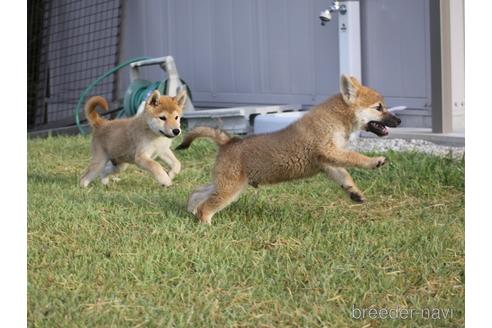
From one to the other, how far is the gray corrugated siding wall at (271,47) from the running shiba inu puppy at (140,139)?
226 centimetres

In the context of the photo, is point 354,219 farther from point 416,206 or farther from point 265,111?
point 265,111

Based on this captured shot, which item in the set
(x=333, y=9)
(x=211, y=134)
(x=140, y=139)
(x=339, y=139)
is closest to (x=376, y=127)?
(x=339, y=139)

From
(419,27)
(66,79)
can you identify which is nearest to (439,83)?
(419,27)

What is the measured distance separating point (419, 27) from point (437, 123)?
2.88ft

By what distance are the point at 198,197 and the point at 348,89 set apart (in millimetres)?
893

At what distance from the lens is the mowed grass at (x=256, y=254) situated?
3.59m

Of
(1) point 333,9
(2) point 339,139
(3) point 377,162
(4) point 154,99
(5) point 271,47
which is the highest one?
(1) point 333,9

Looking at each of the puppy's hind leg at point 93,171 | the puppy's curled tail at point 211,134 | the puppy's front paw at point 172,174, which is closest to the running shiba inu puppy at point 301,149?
the puppy's curled tail at point 211,134

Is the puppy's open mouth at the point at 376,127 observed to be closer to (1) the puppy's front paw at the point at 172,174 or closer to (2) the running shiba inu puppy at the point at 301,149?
(2) the running shiba inu puppy at the point at 301,149

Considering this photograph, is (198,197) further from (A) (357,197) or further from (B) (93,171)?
(B) (93,171)

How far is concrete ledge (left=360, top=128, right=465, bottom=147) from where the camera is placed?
6566mm

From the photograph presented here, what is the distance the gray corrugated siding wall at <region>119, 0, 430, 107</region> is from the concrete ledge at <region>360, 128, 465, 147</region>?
0.36 m

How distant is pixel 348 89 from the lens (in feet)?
15.5

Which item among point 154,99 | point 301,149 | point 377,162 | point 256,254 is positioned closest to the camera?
point 256,254
